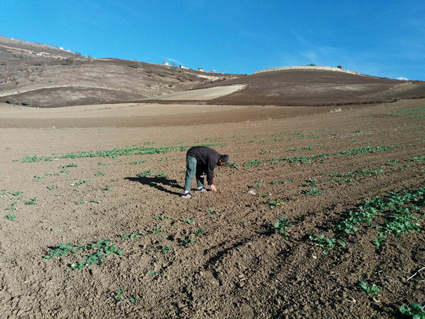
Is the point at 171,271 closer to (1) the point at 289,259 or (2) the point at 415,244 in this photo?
(1) the point at 289,259

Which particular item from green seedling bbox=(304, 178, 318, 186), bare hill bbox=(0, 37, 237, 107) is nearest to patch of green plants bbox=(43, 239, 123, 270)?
green seedling bbox=(304, 178, 318, 186)

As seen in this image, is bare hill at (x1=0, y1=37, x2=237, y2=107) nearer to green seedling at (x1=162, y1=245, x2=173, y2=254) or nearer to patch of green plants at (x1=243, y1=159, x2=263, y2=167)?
patch of green plants at (x1=243, y1=159, x2=263, y2=167)

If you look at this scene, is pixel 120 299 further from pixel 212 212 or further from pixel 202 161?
pixel 202 161

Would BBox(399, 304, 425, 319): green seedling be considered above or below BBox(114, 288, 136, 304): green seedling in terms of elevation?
above

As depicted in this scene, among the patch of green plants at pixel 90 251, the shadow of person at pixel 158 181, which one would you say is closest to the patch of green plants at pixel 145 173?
the shadow of person at pixel 158 181

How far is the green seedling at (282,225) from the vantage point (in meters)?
5.72

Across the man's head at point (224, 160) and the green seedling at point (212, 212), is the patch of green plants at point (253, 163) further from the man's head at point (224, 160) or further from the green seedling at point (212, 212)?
the green seedling at point (212, 212)

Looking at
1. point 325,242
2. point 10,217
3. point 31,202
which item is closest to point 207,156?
point 325,242

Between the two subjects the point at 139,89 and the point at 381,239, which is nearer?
the point at 381,239

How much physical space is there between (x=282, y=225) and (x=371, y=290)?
2.34m

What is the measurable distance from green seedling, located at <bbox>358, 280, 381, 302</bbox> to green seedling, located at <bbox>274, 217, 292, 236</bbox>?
1.90 m

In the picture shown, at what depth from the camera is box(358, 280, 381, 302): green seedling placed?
12.3ft

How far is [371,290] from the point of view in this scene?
3.82 metres

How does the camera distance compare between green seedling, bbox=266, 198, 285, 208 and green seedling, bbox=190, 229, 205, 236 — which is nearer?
green seedling, bbox=190, 229, 205, 236
